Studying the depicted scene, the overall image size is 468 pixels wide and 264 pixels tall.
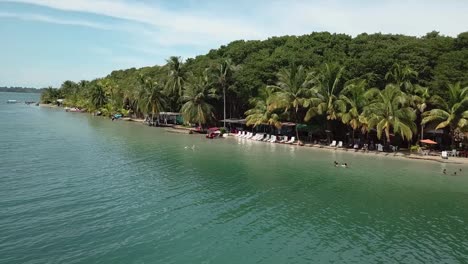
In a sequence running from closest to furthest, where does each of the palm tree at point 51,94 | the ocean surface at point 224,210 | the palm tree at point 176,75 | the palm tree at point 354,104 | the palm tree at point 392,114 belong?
the ocean surface at point 224,210, the palm tree at point 392,114, the palm tree at point 354,104, the palm tree at point 176,75, the palm tree at point 51,94

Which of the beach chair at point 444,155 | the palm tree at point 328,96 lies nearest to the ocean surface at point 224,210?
the beach chair at point 444,155

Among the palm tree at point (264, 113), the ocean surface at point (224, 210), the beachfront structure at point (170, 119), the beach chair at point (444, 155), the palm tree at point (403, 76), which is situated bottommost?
the ocean surface at point (224, 210)

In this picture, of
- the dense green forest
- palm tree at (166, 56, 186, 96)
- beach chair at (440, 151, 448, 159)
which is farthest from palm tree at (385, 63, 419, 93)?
palm tree at (166, 56, 186, 96)

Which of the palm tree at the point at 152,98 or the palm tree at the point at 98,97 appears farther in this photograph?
the palm tree at the point at 98,97

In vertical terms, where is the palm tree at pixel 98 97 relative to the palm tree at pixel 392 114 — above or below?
above

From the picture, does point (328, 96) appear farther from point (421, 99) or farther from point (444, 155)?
point (444, 155)

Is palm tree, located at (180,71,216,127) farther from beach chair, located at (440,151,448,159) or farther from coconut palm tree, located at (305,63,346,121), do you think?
beach chair, located at (440,151,448,159)

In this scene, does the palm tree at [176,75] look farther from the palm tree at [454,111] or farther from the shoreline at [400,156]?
the palm tree at [454,111]

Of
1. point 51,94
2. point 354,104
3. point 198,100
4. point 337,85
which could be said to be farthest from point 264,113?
point 51,94
